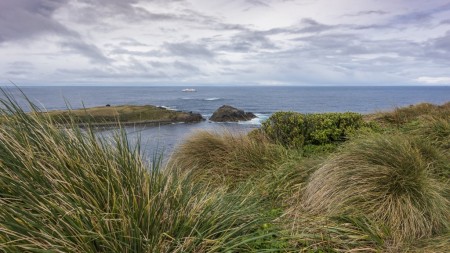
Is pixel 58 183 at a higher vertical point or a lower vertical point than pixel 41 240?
higher

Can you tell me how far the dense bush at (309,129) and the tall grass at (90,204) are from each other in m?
5.19

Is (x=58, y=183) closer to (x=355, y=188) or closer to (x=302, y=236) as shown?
(x=302, y=236)

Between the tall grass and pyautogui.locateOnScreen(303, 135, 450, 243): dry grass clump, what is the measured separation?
1.50 meters

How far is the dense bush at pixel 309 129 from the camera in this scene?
30.2 ft

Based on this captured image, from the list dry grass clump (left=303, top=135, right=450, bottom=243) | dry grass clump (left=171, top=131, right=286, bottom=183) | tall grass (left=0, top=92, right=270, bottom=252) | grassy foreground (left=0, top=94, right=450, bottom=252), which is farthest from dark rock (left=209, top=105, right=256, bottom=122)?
tall grass (left=0, top=92, right=270, bottom=252)

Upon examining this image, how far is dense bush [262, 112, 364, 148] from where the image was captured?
9219mm

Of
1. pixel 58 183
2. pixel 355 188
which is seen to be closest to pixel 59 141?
pixel 58 183

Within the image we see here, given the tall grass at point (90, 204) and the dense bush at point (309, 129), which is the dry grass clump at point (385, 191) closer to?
Answer: the tall grass at point (90, 204)

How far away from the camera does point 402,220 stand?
14.8 ft

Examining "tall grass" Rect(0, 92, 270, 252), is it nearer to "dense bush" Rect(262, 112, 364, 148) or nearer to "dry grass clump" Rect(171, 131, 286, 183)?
"dry grass clump" Rect(171, 131, 286, 183)

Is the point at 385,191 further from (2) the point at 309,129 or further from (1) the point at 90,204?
(2) the point at 309,129

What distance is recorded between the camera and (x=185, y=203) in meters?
3.83

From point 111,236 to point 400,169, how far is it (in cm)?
409

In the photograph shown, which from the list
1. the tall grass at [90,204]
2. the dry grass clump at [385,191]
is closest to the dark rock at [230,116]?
the dry grass clump at [385,191]
